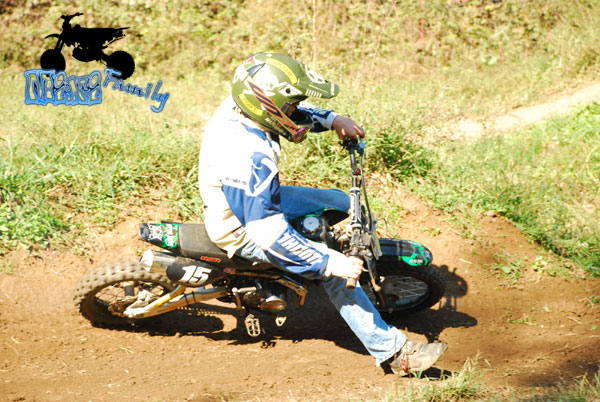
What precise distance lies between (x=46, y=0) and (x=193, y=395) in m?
8.29

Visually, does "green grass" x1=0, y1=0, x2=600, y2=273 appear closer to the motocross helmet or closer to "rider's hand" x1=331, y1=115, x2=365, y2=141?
"rider's hand" x1=331, y1=115, x2=365, y2=141

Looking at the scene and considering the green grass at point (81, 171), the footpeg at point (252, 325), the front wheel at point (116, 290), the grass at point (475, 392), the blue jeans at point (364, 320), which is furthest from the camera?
the green grass at point (81, 171)

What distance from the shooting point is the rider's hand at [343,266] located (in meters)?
3.71

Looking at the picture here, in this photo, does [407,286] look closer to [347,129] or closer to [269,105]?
[347,129]

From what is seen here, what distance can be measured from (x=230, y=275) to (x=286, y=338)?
874mm

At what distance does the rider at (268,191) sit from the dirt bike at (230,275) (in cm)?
21

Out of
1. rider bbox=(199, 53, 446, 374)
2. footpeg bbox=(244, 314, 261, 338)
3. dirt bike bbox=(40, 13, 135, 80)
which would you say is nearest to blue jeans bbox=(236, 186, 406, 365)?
rider bbox=(199, 53, 446, 374)

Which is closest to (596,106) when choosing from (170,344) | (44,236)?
(170,344)

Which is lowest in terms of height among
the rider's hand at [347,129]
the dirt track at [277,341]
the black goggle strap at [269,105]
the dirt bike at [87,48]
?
the dirt track at [277,341]

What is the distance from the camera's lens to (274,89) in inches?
142

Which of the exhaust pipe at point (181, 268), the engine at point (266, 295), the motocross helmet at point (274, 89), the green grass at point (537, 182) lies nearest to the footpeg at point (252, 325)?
the engine at point (266, 295)

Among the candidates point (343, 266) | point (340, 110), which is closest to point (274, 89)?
point (343, 266)

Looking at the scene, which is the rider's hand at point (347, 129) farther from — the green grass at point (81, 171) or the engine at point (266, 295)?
the green grass at point (81, 171)

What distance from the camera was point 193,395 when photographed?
384cm
